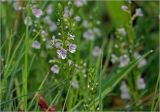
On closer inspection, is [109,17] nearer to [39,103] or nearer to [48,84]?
[48,84]

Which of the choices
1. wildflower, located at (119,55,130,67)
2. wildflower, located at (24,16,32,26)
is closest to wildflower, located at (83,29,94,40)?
wildflower, located at (119,55,130,67)

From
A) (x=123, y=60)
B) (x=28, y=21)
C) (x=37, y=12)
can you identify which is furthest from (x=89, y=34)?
(x=28, y=21)

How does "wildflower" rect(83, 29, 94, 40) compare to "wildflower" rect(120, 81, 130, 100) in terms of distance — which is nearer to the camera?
"wildflower" rect(120, 81, 130, 100)

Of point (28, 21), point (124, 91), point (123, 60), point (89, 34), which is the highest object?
point (28, 21)

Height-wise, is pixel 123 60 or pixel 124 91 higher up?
pixel 123 60

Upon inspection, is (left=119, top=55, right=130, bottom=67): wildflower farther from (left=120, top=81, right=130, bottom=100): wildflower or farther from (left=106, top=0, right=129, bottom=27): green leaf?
(left=106, top=0, right=129, bottom=27): green leaf

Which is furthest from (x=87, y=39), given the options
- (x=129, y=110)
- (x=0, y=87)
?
(x=0, y=87)

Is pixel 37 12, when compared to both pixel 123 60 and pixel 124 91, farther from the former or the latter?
pixel 124 91

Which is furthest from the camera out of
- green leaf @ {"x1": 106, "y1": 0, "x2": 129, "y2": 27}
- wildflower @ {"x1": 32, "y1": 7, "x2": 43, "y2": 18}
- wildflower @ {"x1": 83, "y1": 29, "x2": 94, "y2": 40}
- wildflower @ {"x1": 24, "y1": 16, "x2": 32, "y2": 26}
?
green leaf @ {"x1": 106, "y1": 0, "x2": 129, "y2": 27}

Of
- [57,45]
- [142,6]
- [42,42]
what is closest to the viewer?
[57,45]

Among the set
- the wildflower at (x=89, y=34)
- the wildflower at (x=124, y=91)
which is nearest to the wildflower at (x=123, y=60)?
the wildflower at (x=124, y=91)

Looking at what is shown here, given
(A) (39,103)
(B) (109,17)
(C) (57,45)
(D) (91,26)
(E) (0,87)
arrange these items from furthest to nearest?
(B) (109,17) < (D) (91,26) < (E) (0,87) < (A) (39,103) < (C) (57,45)
